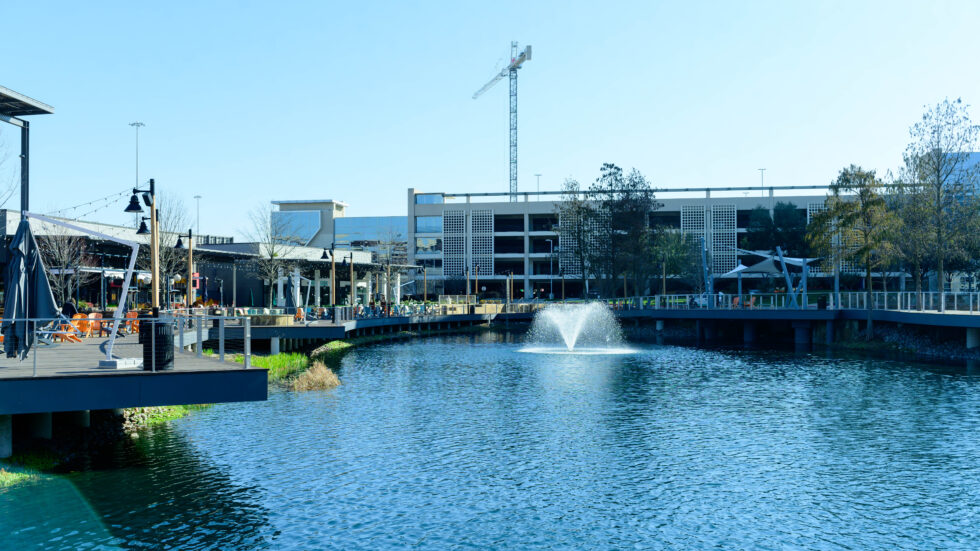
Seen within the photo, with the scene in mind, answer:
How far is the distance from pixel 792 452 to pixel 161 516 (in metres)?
14.5

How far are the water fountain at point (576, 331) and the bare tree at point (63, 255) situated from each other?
27.4 meters

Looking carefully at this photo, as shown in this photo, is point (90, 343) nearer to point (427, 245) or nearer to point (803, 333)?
point (803, 333)

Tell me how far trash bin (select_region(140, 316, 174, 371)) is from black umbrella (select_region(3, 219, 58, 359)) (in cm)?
280

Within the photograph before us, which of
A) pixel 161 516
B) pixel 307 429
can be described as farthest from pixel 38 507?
pixel 307 429

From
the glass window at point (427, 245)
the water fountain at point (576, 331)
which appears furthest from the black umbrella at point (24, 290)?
the glass window at point (427, 245)

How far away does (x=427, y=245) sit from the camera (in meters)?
130

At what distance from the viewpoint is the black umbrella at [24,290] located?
57.3 feet

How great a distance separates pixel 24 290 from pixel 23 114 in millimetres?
24318

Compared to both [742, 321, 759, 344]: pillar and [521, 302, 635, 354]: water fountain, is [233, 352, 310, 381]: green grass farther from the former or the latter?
[742, 321, 759, 344]: pillar

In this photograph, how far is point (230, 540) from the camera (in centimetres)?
1405

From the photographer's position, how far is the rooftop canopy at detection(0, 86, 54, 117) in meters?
35.2

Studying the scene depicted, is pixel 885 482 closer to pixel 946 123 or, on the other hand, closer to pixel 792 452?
pixel 792 452

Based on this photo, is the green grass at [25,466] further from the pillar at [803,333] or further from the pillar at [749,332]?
the pillar at [749,332]

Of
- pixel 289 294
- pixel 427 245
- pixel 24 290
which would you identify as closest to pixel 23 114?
pixel 289 294
